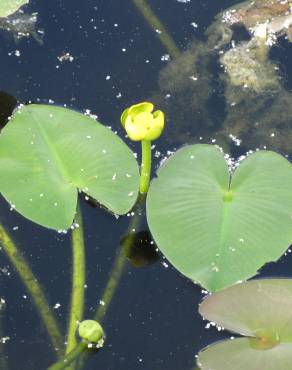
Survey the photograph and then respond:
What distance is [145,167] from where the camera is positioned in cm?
202

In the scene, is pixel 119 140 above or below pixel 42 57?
below

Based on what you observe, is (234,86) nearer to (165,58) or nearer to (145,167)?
(165,58)

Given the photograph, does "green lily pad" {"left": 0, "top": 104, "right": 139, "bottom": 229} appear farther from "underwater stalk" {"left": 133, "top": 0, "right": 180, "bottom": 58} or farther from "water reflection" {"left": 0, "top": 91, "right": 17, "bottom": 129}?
"underwater stalk" {"left": 133, "top": 0, "right": 180, "bottom": 58}

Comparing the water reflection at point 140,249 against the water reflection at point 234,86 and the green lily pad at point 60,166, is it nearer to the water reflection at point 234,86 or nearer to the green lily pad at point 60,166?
the green lily pad at point 60,166

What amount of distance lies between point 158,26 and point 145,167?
0.69m

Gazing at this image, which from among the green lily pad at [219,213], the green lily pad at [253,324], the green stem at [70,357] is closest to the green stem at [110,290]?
the green stem at [70,357]

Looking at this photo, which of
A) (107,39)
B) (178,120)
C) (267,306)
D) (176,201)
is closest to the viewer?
(267,306)

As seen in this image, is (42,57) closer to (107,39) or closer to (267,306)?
(107,39)

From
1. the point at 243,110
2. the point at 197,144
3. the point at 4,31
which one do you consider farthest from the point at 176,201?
the point at 4,31

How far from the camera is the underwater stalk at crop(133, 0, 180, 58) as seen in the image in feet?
8.11

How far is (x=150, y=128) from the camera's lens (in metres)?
1.89

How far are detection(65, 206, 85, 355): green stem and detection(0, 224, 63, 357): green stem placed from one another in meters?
0.03

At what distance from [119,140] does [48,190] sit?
0.25 meters

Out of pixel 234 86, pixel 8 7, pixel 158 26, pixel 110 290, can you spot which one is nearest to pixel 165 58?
pixel 158 26
